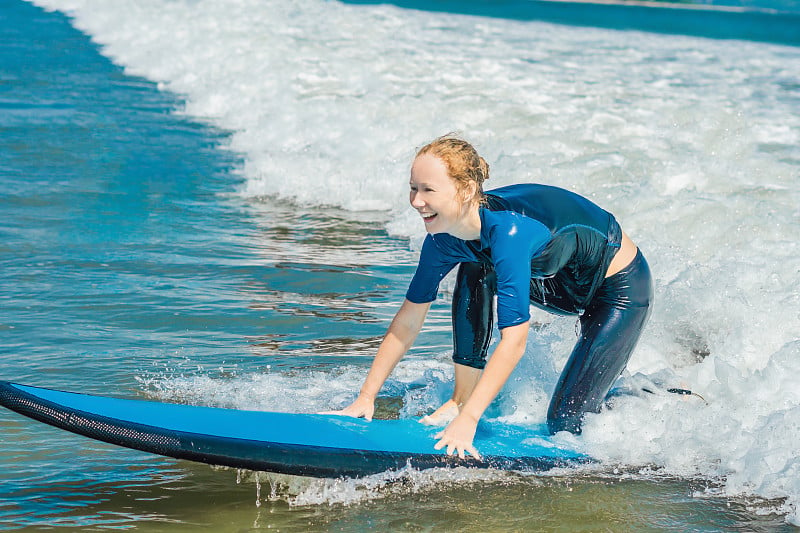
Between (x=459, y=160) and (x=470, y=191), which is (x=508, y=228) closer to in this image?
(x=470, y=191)

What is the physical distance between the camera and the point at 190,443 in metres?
3.30

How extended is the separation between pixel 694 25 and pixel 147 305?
47.3 metres

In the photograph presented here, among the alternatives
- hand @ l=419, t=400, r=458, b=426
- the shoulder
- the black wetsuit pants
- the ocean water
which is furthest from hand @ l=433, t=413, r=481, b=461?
the shoulder

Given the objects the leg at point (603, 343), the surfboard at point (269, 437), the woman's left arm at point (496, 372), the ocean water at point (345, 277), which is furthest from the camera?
the leg at point (603, 343)

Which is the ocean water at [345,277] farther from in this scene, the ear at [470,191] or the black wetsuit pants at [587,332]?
the ear at [470,191]

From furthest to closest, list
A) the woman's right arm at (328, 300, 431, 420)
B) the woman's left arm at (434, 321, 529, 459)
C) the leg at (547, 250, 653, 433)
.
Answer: the leg at (547, 250, 653, 433), the woman's right arm at (328, 300, 431, 420), the woman's left arm at (434, 321, 529, 459)

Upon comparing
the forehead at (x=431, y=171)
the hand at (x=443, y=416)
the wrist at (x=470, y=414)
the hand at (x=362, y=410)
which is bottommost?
the hand at (x=443, y=416)

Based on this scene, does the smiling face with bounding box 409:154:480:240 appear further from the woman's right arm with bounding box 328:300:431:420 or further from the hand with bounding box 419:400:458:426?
the hand with bounding box 419:400:458:426

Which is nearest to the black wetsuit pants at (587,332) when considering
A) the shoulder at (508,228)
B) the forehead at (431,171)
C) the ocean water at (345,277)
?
the ocean water at (345,277)

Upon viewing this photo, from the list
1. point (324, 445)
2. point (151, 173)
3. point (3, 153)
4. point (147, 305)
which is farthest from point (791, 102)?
point (324, 445)

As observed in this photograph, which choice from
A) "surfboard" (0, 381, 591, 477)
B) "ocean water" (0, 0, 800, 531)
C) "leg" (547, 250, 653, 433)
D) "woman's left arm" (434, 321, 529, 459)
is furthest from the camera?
"leg" (547, 250, 653, 433)

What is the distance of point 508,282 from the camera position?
3381mm

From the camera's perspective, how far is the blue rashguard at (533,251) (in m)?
3.40

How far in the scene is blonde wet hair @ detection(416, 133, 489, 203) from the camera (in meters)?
3.33
